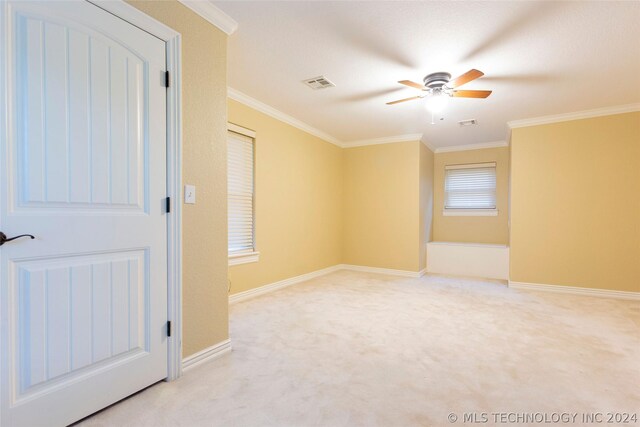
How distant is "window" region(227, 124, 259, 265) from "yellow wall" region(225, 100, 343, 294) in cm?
8

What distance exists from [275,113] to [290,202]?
1.29 metres

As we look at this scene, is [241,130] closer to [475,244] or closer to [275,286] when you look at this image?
[275,286]

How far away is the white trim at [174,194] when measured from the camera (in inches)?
77.6

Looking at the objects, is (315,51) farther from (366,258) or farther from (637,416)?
(366,258)

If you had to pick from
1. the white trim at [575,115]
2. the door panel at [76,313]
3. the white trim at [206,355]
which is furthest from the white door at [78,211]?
the white trim at [575,115]

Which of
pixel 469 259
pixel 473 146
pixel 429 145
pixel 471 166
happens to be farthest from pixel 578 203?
pixel 429 145

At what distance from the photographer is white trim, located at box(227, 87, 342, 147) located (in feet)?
12.3

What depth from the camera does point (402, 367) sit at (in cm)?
222

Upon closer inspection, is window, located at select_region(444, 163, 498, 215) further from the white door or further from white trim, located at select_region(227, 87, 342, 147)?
the white door

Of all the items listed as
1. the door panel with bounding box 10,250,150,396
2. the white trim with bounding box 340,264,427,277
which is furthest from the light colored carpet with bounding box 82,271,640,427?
the white trim with bounding box 340,264,427,277

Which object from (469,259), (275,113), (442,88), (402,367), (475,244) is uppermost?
(275,113)

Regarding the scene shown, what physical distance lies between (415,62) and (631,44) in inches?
67.1

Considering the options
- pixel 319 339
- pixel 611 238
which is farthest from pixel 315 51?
pixel 611 238

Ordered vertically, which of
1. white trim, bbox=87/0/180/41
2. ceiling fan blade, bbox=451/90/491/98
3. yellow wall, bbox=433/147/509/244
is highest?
ceiling fan blade, bbox=451/90/491/98
